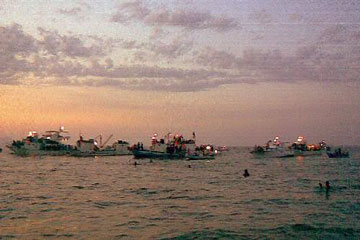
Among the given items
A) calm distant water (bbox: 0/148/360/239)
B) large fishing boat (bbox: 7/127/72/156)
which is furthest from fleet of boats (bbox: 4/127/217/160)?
calm distant water (bbox: 0/148/360/239)

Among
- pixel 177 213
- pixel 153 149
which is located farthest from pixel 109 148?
pixel 177 213

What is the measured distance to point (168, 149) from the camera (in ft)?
350

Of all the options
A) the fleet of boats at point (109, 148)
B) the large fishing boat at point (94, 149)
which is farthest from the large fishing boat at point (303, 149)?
the large fishing boat at point (94, 149)

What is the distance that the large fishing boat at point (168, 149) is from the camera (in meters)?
105

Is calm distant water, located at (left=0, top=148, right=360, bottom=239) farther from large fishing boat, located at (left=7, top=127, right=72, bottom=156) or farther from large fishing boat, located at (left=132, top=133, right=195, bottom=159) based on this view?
large fishing boat, located at (left=7, top=127, right=72, bottom=156)

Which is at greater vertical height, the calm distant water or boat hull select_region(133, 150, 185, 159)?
boat hull select_region(133, 150, 185, 159)

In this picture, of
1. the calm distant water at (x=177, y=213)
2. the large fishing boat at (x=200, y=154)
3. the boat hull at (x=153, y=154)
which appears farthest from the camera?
the large fishing boat at (x=200, y=154)

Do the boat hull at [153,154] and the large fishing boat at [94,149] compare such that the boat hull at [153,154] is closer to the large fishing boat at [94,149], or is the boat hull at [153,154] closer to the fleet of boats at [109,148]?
the fleet of boats at [109,148]

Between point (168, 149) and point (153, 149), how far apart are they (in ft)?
17.3

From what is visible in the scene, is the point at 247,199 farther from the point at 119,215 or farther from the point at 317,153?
the point at 317,153

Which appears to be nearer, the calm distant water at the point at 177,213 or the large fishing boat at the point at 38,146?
the calm distant water at the point at 177,213

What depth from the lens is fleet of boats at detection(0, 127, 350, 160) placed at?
107 metres

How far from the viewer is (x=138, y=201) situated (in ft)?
102

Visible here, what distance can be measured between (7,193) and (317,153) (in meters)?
121
